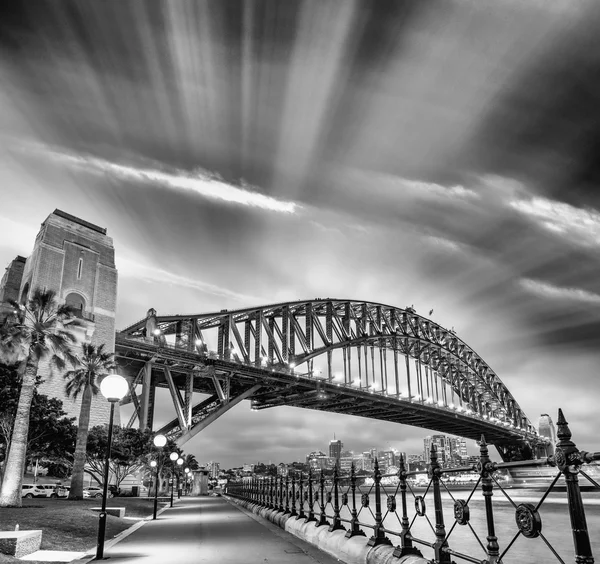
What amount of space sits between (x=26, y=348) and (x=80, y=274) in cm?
3194

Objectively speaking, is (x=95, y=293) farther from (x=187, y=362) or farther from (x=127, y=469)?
(x=127, y=469)

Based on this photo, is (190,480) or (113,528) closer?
(113,528)

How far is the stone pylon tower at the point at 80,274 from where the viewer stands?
5509cm

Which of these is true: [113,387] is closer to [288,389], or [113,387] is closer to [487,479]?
[487,479]

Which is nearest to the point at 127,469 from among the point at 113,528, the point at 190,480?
the point at 113,528

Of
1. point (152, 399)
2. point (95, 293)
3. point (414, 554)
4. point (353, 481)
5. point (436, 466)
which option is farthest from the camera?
point (152, 399)

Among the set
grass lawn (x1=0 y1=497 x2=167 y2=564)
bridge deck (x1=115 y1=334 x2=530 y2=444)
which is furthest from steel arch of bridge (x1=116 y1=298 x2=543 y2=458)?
grass lawn (x1=0 y1=497 x2=167 y2=564)

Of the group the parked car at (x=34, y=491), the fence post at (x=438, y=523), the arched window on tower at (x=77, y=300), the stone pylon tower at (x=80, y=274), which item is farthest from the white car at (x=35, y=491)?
the fence post at (x=438, y=523)

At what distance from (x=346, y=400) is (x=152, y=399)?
3047 cm

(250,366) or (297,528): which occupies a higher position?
(250,366)

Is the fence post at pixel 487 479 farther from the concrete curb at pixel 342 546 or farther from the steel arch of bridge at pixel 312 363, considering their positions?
the steel arch of bridge at pixel 312 363

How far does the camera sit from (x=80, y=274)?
5809cm

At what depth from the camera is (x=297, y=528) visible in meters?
14.2

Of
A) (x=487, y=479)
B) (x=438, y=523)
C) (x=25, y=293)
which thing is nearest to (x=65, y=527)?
(x=438, y=523)
